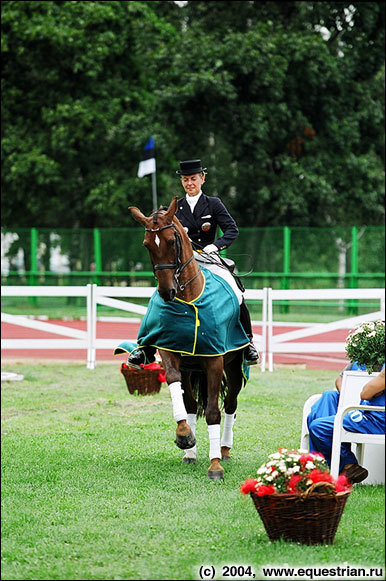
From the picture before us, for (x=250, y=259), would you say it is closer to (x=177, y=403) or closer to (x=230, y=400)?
(x=230, y=400)

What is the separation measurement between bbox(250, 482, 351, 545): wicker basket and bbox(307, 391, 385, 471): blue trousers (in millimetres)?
1516

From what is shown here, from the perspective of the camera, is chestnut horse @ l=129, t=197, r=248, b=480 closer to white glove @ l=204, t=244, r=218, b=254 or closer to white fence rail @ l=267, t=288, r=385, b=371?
white glove @ l=204, t=244, r=218, b=254

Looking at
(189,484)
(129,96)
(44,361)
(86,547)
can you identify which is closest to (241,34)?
(129,96)

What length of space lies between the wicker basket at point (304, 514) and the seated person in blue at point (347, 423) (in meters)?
1.11

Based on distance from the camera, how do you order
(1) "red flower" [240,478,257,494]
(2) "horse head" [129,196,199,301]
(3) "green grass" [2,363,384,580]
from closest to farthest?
(3) "green grass" [2,363,384,580] < (1) "red flower" [240,478,257,494] < (2) "horse head" [129,196,199,301]

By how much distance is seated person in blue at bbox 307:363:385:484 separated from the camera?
712 centimetres

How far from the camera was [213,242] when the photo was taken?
945cm

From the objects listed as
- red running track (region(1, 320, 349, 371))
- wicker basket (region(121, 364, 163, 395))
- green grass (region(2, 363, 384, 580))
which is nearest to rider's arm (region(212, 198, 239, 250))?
green grass (region(2, 363, 384, 580))

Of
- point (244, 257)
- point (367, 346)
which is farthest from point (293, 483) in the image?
point (244, 257)

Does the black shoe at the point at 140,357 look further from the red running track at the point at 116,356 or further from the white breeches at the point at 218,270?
the red running track at the point at 116,356

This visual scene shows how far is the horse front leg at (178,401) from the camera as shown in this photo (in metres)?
8.23

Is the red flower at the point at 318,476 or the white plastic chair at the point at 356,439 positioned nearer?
the red flower at the point at 318,476

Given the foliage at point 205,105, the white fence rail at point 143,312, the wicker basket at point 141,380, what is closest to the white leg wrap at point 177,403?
the wicker basket at point 141,380

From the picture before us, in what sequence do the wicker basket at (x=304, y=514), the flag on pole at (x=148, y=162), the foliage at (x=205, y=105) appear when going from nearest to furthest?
1. the wicker basket at (x=304, y=514)
2. the flag on pole at (x=148, y=162)
3. the foliage at (x=205, y=105)
